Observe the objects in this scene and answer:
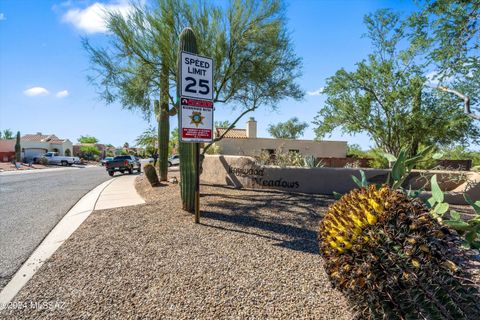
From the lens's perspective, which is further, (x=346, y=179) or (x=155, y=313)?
(x=346, y=179)

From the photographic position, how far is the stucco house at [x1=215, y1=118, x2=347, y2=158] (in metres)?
25.3

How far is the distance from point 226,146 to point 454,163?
671 inches

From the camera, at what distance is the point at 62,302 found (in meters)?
3.16

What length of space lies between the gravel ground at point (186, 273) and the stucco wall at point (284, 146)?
59.3ft

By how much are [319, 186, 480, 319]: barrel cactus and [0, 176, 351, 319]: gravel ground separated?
1017mm

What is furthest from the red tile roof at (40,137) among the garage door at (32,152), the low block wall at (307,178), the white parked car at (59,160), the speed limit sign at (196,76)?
the speed limit sign at (196,76)

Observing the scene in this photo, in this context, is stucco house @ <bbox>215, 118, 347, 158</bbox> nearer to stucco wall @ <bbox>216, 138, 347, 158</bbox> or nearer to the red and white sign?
stucco wall @ <bbox>216, 138, 347, 158</bbox>

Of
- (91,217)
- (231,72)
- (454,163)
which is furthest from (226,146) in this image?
(91,217)

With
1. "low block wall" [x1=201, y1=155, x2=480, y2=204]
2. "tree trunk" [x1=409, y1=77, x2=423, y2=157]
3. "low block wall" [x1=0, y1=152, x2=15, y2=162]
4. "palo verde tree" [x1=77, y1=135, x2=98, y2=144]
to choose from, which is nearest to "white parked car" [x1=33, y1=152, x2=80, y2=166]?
"low block wall" [x1=0, y1=152, x2=15, y2=162]

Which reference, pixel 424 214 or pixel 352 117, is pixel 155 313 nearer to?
pixel 424 214

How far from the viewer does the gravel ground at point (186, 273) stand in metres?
2.97

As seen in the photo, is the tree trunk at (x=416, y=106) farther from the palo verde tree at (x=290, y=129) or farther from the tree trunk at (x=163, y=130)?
the palo verde tree at (x=290, y=129)

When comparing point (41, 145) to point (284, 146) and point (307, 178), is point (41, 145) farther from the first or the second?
point (307, 178)

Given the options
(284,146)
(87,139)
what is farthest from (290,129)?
(87,139)
